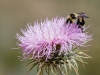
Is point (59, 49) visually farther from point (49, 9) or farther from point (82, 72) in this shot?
point (49, 9)

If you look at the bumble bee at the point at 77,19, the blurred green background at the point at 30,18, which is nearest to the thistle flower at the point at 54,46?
the bumble bee at the point at 77,19

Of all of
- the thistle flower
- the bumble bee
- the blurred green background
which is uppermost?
the blurred green background

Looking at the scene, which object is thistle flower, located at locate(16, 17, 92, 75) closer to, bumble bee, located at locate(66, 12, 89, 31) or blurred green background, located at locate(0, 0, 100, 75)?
bumble bee, located at locate(66, 12, 89, 31)

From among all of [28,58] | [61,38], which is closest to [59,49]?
[61,38]

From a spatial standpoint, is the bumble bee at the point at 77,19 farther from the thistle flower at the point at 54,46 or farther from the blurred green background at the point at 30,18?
the blurred green background at the point at 30,18

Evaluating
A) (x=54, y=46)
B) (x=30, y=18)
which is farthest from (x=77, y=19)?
(x=30, y=18)

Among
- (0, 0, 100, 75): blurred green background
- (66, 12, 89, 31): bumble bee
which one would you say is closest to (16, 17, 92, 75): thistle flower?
(66, 12, 89, 31): bumble bee

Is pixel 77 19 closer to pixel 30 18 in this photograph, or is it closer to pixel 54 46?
pixel 54 46
